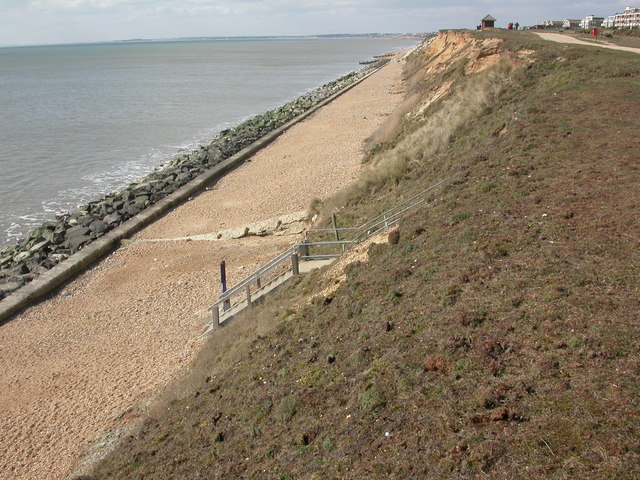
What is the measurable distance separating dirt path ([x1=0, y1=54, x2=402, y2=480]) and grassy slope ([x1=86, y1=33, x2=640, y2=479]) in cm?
132

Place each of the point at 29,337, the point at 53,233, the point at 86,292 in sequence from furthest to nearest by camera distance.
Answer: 1. the point at 53,233
2. the point at 86,292
3. the point at 29,337

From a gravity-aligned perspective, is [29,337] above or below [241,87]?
below

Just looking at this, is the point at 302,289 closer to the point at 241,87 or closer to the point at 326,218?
the point at 326,218

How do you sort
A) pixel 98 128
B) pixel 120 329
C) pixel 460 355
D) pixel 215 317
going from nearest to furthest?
pixel 460 355
pixel 215 317
pixel 120 329
pixel 98 128

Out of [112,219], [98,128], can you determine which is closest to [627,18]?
[98,128]

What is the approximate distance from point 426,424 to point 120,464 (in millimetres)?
3396

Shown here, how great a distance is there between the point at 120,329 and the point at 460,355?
25.0 ft

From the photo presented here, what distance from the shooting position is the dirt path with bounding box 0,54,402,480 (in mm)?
8398

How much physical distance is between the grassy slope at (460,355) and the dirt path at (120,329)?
1318 millimetres

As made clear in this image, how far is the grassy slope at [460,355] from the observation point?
4555 mm

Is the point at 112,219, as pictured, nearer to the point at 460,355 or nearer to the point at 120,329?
the point at 120,329

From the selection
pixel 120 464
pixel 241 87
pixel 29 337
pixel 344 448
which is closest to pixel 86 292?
pixel 29 337

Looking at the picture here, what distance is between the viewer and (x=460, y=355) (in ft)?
18.5

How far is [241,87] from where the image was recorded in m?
61.5
